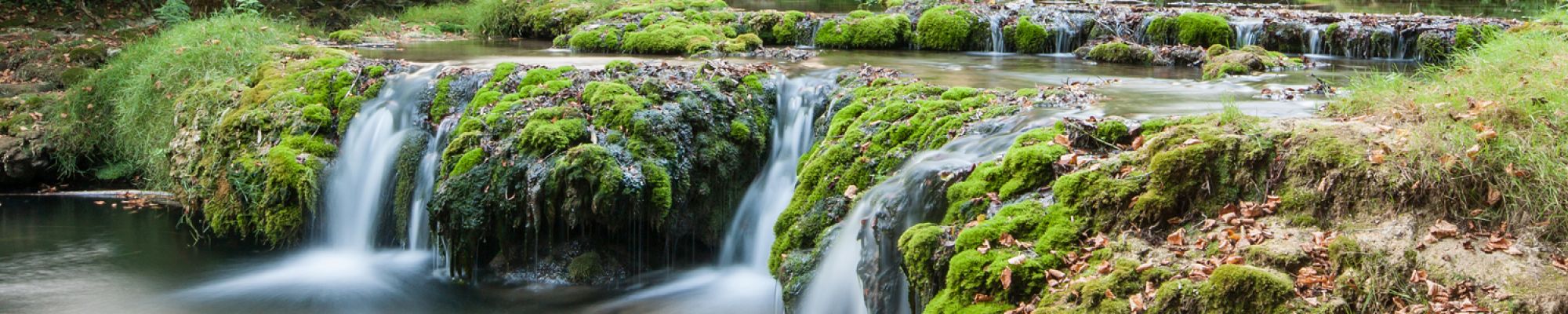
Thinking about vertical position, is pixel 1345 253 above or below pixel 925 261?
above

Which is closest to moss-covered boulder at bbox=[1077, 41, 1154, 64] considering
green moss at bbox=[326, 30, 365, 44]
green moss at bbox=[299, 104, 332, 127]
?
green moss at bbox=[299, 104, 332, 127]

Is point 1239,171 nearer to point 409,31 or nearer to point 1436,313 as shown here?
point 1436,313

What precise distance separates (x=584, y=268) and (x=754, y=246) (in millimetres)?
1314

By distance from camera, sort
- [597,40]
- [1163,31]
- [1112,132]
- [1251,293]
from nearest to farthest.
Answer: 1. [1251,293]
2. [1112,132]
3. [1163,31]
4. [597,40]

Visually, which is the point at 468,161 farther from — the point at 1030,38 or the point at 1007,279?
the point at 1030,38

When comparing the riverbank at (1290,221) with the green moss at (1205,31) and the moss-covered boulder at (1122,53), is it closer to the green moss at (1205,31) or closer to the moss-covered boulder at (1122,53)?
the moss-covered boulder at (1122,53)

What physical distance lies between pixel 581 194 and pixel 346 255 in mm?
2710

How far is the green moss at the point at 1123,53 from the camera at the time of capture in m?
12.1

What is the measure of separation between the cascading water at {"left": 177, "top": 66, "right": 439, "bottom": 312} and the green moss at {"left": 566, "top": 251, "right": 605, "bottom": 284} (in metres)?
1.19

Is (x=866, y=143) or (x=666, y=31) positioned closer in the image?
(x=866, y=143)

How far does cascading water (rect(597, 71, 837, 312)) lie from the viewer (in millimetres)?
7808

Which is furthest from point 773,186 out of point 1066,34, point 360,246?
point 1066,34

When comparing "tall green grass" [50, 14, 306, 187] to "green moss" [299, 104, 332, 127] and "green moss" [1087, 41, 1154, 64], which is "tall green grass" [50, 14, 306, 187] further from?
"green moss" [1087, 41, 1154, 64]

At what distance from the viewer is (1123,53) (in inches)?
483
